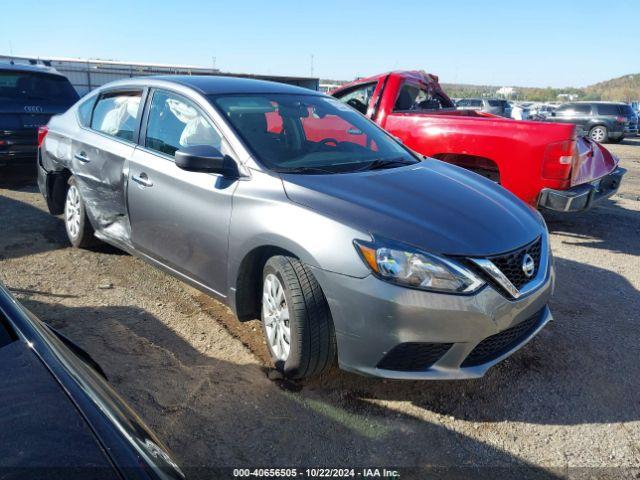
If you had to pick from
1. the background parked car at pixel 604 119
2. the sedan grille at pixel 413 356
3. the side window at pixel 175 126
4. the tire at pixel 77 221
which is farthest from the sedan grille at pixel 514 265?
the background parked car at pixel 604 119

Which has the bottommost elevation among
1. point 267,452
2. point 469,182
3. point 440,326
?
point 267,452

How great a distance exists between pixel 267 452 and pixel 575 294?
9.96 ft

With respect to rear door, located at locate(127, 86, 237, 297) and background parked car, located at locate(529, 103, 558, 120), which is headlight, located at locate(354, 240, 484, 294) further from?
background parked car, located at locate(529, 103, 558, 120)

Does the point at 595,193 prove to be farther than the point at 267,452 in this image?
Yes

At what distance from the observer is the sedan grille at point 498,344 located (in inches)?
103

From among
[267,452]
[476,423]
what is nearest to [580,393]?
[476,423]

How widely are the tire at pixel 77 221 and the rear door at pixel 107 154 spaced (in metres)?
0.19

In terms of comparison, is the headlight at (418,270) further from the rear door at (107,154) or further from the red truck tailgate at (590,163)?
the red truck tailgate at (590,163)

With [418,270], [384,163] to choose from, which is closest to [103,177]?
[384,163]

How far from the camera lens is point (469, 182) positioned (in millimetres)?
3496

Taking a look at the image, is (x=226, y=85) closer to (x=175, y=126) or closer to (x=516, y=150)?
(x=175, y=126)

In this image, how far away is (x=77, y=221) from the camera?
4.77m

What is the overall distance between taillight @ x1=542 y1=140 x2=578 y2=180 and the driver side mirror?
3.29 metres

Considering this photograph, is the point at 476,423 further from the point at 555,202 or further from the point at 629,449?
the point at 555,202
